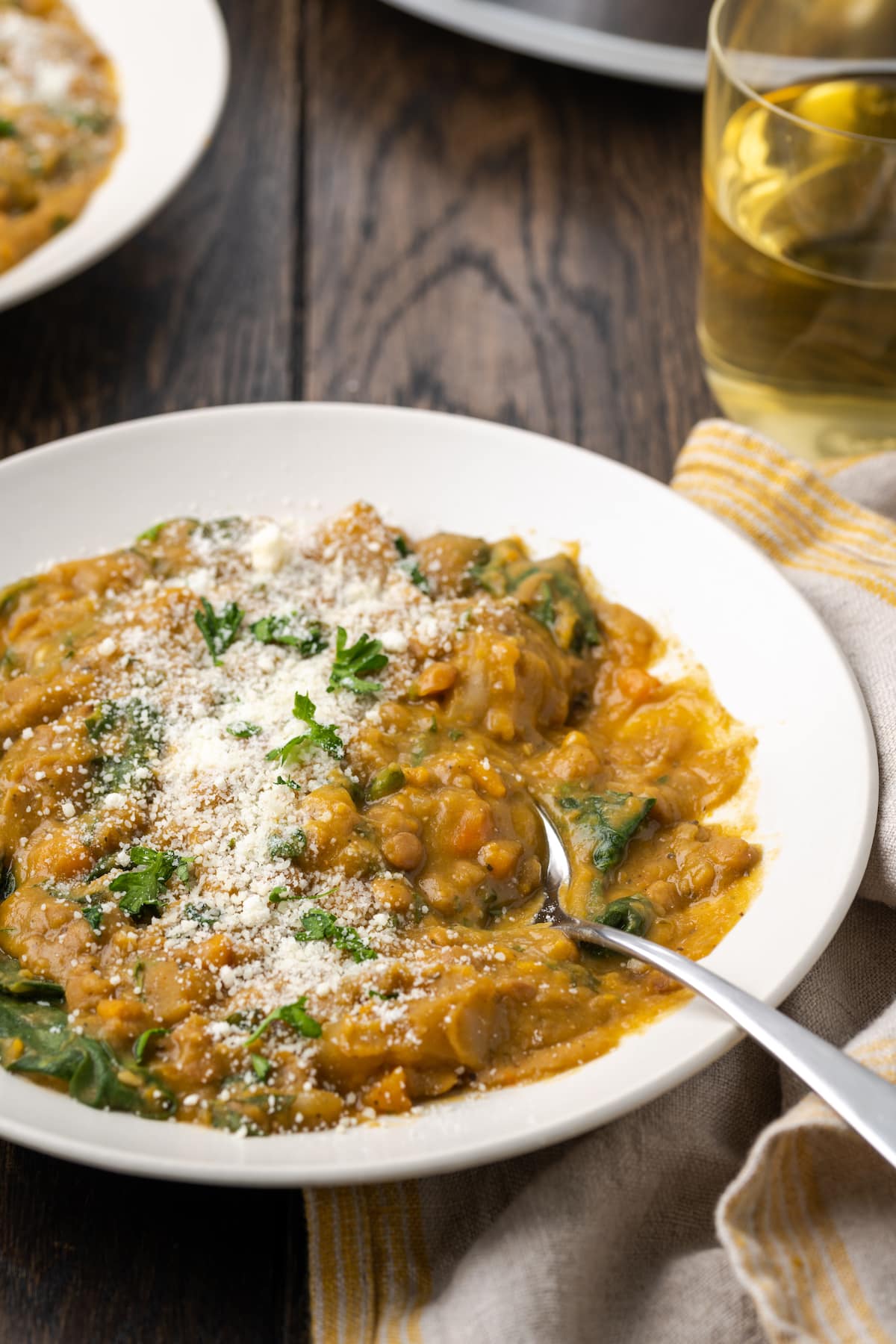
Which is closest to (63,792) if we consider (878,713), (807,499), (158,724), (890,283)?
(158,724)

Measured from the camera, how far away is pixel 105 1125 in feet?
8.55

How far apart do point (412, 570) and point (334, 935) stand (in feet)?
3.97

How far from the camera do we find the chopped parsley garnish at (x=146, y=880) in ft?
9.88

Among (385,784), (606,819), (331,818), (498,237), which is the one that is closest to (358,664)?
(385,784)

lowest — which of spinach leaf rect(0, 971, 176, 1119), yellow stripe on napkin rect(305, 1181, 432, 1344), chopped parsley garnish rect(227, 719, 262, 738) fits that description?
yellow stripe on napkin rect(305, 1181, 432, 1344)

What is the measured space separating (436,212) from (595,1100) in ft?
13.8

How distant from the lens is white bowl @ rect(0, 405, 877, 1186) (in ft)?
8.48

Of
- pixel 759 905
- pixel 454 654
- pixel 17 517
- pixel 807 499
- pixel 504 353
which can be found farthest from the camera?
pixel 504 353

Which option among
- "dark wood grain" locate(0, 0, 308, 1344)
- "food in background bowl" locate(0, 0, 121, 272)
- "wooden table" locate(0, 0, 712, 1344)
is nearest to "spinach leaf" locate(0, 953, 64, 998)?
"dark wood grain" locate(0, 0, 308, 1344)

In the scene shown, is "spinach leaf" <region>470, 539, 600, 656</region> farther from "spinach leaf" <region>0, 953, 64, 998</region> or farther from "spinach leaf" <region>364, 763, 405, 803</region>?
"spinach leaf" <region>0, 953, 64, 998</region>

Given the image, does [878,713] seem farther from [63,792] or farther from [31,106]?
[31,106]

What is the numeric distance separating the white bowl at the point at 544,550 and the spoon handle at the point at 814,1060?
68 mm

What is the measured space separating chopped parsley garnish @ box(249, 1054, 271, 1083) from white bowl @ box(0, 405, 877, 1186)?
14 centimetres

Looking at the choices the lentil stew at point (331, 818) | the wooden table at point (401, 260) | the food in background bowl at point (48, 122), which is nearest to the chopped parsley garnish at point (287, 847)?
the lentil stew at point (331, 818)
